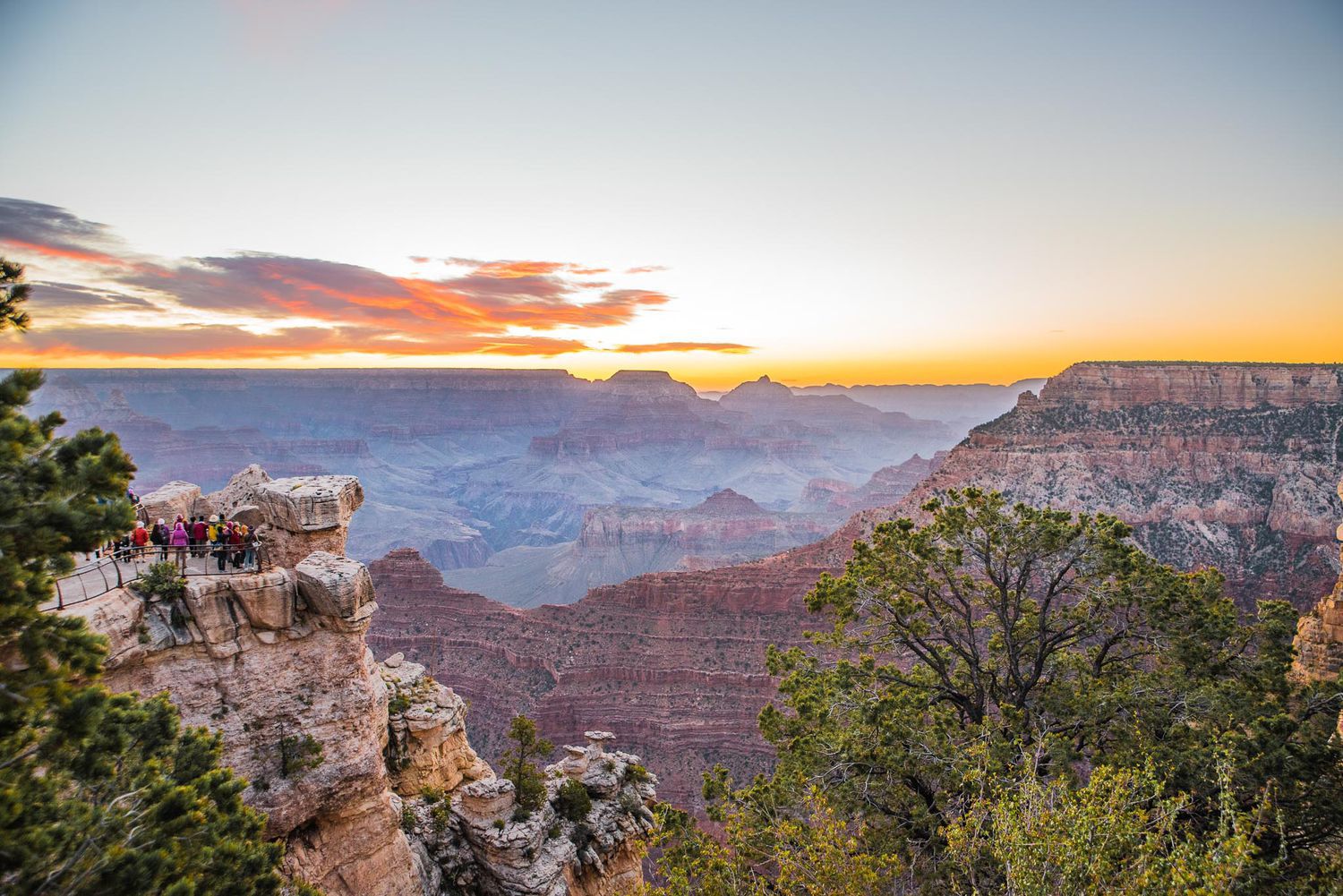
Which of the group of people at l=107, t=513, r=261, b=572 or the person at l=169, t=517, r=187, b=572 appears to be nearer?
the group of people at l=107, t=513, r=261, b=572

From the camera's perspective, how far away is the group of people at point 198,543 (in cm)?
1309

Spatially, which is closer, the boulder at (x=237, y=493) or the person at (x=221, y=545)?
the person at (x=221, y=545)

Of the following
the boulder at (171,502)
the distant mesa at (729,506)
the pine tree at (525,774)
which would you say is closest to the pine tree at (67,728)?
the boulder at (171,502)

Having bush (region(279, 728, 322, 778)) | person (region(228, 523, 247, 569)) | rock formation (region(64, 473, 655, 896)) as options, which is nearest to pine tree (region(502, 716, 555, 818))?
rock formation (region(64, 473, 655, 896))

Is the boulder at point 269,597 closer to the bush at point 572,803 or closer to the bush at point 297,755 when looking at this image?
the bush at point 297,755

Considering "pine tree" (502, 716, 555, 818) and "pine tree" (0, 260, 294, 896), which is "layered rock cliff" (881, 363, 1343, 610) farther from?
"pine tree" (0, 260, 294, 896)

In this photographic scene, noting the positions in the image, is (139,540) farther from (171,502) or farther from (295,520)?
(171,502)

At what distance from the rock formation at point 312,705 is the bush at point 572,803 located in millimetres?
985

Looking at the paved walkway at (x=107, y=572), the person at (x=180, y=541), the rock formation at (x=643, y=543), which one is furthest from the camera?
the rock formation at (x=643, y=543)

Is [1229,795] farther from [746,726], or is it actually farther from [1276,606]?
[746,726]

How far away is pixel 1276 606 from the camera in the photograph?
13.8 metres

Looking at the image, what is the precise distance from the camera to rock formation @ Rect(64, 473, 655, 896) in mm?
11891

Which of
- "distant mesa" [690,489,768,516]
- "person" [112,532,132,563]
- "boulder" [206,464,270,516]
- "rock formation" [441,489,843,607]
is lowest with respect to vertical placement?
"rock formation" [441,489,843,607]

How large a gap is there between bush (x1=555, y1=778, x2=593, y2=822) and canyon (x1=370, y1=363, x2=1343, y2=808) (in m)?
25.1
